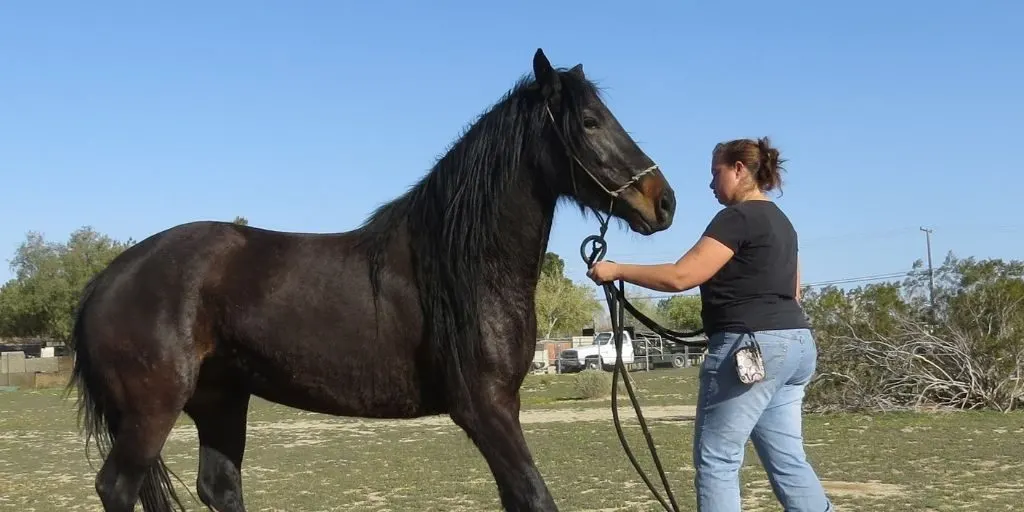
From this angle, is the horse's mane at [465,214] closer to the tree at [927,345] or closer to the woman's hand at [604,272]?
the woman's hand at [604,272]

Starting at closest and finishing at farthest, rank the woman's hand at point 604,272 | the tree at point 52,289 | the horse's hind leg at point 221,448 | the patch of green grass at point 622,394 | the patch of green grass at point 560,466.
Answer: the woman's hand at point 604,272 → the horse's hind leg at point 221,448 → the patch of green grass at point 560,466 → the patch of green grass at point 622,394 → the tree at point 52,289

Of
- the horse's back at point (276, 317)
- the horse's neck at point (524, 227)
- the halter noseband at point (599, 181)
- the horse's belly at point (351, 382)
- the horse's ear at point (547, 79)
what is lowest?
the horse's belly at point (351, 382)

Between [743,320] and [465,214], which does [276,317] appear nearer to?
[465,214]

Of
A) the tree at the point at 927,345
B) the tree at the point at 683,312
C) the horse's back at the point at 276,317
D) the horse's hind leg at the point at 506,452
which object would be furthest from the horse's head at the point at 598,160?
the tree at the point at 683,312

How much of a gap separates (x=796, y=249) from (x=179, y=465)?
960 cm

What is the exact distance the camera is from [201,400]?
Result: 461cm

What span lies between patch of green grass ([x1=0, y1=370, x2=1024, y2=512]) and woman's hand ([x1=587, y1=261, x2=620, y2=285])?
3776 mm

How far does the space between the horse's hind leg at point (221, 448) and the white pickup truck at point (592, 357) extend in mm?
33862

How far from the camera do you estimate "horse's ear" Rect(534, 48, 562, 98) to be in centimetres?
411

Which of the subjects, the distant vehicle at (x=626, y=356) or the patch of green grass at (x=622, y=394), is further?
the distant vehicle at (x=626, y=356)

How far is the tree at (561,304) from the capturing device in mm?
68375

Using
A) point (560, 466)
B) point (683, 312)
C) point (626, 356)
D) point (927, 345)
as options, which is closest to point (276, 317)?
point (560, 466)

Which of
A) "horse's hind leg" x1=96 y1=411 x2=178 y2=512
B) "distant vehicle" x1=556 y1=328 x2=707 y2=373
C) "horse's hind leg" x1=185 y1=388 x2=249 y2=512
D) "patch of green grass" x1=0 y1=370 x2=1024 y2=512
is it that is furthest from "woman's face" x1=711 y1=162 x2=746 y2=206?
"distant vehicle" x1=556 y1=328 x2=707 y2=373

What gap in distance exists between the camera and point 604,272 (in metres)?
3.89
